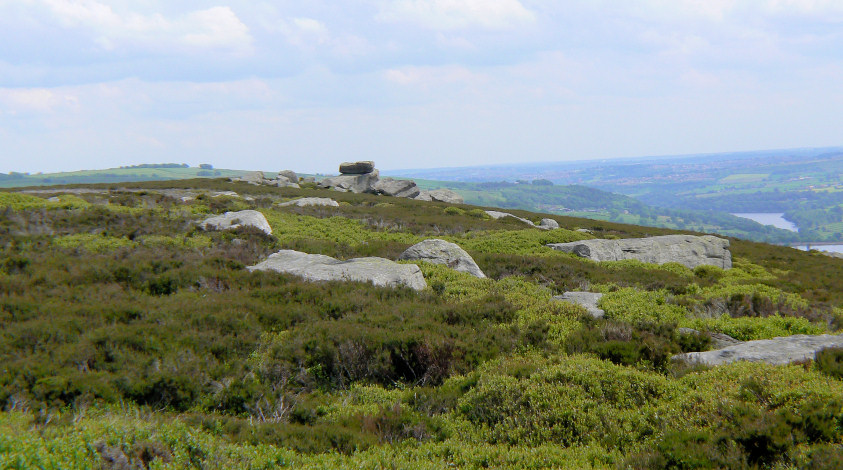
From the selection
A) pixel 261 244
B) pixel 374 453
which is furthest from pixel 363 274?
pixel 374 453

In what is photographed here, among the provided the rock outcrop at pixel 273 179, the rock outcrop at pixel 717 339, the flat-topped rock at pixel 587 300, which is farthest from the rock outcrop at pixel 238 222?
the rock outcrop at pixel 273 179

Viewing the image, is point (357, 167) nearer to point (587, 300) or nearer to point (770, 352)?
point (587, 300)

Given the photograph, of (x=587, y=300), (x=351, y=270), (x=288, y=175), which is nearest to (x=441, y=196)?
(x=288, y=175)

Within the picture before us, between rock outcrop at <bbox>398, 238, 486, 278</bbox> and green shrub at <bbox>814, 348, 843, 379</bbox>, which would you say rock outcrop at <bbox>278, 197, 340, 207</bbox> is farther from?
green shrub at <bbox>814, 348, 843, 379</bbox>

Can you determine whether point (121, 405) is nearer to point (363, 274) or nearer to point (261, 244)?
point (363, 274)

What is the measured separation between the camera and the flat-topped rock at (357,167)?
6191 centimetres

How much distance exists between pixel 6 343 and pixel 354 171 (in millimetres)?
55937

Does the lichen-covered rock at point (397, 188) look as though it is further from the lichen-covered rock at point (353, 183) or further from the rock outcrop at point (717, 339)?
the rock outcrop at point (717, 339)

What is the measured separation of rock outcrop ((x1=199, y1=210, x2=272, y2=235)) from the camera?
18656 millimetres

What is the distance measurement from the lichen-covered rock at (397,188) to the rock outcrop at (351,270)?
42.8 meters

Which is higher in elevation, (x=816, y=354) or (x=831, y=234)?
(x=816, y=354)

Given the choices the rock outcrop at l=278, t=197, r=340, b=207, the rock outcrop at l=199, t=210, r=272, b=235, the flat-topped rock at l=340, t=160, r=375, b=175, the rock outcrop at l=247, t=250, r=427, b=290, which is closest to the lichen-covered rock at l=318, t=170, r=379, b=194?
the flat-topped rock at l=340, t=160, r=375, b=175

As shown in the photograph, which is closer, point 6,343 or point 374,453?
point 374,453

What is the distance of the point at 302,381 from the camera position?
740 centimetres
